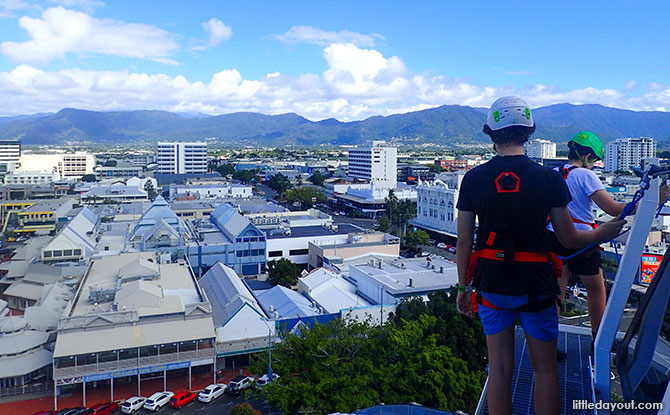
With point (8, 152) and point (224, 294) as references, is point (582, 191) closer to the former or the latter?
point (224, 294)

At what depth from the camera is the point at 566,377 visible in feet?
9.98

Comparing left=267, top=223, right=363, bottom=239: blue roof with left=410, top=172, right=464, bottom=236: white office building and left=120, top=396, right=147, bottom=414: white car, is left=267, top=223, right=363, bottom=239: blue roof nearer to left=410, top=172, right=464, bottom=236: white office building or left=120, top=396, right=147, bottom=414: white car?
left=410, top=172, right=464, bottom=236: white office building

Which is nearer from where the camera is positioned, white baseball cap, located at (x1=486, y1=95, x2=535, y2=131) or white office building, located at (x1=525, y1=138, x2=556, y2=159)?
white baseball cap, located at (x1=486, y1=95, x2=535, y2=131)

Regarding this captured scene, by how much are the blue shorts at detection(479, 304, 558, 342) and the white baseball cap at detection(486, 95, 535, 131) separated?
73 centimetres

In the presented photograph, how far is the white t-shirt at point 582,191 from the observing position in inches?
107

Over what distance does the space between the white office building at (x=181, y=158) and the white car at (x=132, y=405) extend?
1947 inches

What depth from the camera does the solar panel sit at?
2.73 metres

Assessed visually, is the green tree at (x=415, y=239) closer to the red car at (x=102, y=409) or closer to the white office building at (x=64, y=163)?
the red car at (x=102, y=409)

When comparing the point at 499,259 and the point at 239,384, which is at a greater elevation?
the point at 499,259

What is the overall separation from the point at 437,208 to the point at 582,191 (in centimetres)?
2424

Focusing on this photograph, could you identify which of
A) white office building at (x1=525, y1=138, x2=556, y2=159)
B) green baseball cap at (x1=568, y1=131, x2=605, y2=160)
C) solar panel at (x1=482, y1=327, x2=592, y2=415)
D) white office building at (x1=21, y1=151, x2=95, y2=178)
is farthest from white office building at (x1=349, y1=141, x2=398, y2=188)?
green baseball cap at (x1=568, y1=131, x2=605, y2=160)

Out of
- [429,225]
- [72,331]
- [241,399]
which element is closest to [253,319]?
[241,399]

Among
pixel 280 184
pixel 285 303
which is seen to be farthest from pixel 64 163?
pixel 285 303

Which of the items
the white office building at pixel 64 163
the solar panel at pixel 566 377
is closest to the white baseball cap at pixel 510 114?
the solar panel at pixel 566 377
